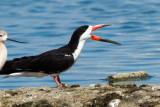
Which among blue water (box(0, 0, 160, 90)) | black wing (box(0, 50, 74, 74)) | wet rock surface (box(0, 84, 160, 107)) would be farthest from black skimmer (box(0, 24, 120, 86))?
blue water (box(0, 0, 160, 90))

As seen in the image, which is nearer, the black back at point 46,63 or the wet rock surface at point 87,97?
the wet rock surface at point 87,97

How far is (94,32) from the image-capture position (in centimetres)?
1984

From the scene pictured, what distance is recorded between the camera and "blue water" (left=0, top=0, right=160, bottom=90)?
42.6ft

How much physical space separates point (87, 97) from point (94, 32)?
39.5ft

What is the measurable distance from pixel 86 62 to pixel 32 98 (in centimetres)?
636

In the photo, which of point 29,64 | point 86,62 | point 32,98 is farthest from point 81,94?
point 86,62

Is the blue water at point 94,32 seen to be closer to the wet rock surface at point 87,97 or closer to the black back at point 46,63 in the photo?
the black back at point 46,63

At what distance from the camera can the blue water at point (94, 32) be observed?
1299cm

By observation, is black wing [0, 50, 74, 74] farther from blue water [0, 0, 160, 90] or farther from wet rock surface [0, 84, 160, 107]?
blue water [0, 0, 160, 90]

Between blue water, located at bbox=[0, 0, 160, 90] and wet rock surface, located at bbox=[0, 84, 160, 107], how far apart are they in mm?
3224

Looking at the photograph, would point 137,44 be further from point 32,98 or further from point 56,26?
point 32,98

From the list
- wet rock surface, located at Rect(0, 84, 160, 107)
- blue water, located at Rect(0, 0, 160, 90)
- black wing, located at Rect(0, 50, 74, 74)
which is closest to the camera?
wet rock surface, located at Rect(0, 84, 160, 107)

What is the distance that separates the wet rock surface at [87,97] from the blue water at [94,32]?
3.22 m

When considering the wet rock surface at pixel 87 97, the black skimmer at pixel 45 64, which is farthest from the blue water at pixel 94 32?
the wet rock surface at pixel 87 97
